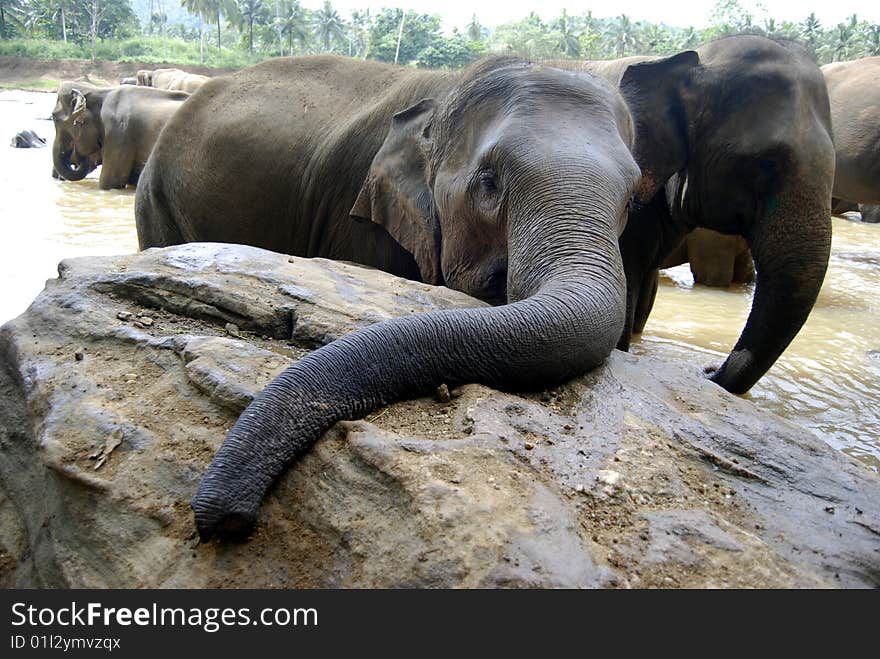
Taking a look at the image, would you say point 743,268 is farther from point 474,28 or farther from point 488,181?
point 474,28

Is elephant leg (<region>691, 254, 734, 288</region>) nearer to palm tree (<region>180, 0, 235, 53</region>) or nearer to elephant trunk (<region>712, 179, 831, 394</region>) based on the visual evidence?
elephant trunk (<region>712, 179, 831, 394</region>)

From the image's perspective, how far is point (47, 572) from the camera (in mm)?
1843

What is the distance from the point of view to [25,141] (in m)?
21.9

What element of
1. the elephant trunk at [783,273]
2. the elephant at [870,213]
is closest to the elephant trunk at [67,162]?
the elephant at [870,213]

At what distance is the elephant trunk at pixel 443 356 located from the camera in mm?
1752

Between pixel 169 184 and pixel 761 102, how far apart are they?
430cm

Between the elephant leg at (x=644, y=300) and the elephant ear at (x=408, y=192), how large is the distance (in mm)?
2092

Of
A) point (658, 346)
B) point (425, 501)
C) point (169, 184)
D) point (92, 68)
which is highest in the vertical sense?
point (425, 501)

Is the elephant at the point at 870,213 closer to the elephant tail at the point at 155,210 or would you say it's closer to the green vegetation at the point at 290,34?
the elephant tail at the point at 155,210

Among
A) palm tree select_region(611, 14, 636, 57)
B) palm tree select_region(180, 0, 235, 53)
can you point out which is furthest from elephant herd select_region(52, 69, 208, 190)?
palm tree select_region(180, 0, 235, 53)

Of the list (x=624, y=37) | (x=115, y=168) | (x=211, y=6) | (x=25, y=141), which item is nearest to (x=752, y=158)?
(x=115, y=168)

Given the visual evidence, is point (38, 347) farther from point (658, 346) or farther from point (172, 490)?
point (658, 346)

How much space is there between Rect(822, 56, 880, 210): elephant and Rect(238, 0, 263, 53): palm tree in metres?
59.6
